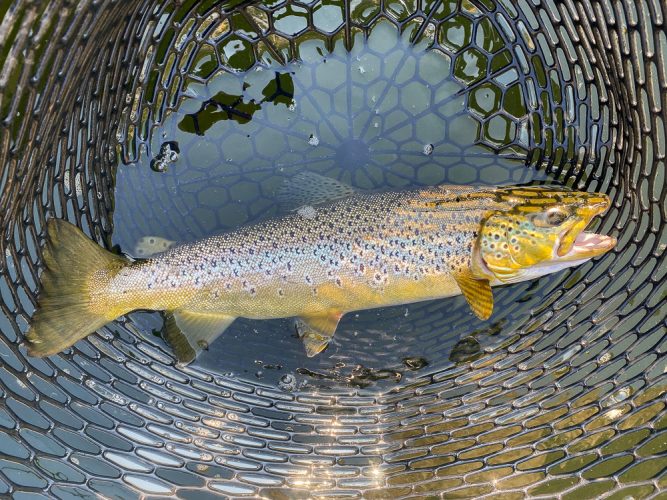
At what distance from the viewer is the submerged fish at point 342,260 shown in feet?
8.09

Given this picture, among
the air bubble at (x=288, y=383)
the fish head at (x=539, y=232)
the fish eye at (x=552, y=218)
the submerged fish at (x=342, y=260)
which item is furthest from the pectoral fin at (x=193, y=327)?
the fish eye at (x=552, y=218)

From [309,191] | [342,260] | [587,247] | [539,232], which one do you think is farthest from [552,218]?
[309,191]

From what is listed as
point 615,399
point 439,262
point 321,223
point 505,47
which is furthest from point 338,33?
point 615,399

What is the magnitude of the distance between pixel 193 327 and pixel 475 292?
46.0 inches

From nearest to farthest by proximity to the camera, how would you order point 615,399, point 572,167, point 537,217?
point 537,217, point 615,399, point 572,167

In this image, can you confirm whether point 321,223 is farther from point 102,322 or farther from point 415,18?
point 415,18

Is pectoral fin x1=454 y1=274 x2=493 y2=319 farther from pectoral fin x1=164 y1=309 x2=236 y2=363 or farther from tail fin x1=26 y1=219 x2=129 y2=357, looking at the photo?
tail fin x1=26 y1=219 x2=129 y2=357

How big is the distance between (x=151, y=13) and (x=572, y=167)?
206 centimetres

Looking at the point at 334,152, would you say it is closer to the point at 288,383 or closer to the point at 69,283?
the point at 288,383

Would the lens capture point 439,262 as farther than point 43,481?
No

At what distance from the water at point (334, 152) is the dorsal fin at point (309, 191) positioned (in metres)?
0.41

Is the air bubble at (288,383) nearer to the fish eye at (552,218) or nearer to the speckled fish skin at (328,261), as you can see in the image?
the speckled fish skin at (328,261)

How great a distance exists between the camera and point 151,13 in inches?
112

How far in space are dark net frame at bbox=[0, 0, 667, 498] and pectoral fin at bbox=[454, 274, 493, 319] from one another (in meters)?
0.57
